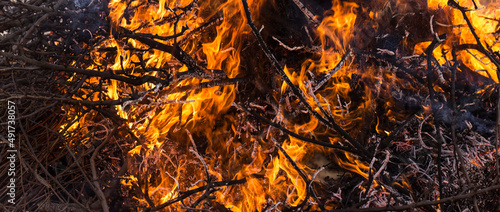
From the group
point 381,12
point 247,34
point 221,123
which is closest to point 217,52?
point 247,34

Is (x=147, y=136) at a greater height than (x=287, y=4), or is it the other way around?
(x=287, y=4)

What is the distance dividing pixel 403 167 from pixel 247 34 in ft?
5.58

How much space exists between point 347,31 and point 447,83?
94cm

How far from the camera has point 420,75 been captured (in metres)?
2.81

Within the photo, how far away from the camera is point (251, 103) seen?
9.41ft

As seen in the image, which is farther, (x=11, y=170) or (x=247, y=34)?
(x=247, y=34)

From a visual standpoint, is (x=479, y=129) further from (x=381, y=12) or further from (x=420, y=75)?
(x=381, y=12)

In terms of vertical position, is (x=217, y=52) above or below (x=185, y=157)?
above

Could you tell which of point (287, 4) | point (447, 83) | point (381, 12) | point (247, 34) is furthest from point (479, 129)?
point (247, 34)

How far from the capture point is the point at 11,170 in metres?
2.67

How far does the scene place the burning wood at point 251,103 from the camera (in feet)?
8.60

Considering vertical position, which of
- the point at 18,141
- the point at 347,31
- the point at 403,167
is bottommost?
the point at 403,167

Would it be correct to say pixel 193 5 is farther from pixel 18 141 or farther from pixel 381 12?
pixel 18 141

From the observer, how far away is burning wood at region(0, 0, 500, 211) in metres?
2.62
